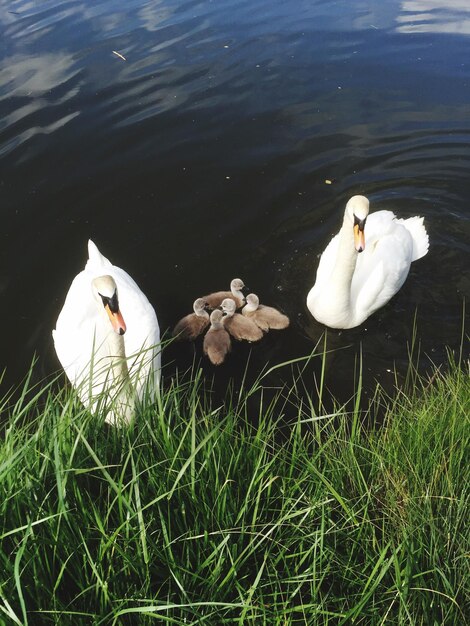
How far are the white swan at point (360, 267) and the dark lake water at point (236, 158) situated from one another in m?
0.25

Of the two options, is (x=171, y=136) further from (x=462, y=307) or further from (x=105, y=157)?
(x=462, y=307)

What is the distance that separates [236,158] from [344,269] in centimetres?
355

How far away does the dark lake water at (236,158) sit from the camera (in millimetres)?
5742

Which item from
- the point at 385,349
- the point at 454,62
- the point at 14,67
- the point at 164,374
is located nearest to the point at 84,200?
the point at 164,374

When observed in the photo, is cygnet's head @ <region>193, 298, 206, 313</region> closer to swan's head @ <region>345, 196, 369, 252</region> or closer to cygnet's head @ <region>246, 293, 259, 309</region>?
cygnet's head @ <region>246, 293, 259, 309</region>

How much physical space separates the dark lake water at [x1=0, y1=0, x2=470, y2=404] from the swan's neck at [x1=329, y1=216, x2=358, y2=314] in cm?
50

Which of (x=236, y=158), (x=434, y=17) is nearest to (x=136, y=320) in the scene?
(x=236, y=158)

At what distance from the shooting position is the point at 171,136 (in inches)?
335

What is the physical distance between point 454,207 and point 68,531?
19.5 ft

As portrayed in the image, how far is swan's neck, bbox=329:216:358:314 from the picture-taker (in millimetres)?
4848

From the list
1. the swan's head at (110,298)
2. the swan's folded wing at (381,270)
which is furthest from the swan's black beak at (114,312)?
the swan's folded wing at (381,270)

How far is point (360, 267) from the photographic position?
560 centimetres

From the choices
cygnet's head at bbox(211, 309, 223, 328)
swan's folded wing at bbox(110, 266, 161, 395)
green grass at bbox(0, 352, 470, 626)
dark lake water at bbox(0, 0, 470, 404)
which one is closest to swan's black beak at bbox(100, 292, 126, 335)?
swan's folded wing at bbox(110, 266, 161, 395)

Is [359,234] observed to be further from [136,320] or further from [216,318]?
[136,320]
